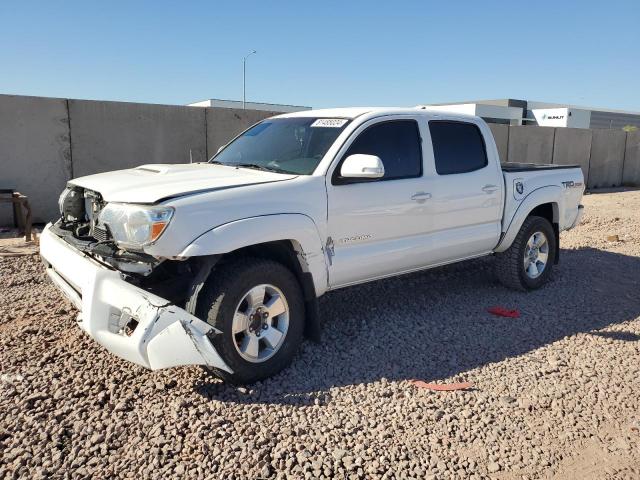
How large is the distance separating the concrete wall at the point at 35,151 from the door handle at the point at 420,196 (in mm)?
7369

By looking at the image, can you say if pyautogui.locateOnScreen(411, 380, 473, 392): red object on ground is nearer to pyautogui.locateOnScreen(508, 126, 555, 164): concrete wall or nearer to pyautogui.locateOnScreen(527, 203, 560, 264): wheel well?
pyautogui.locateOnScreen(527, 203, 560, 264): wheel well

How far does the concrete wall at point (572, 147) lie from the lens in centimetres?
1936

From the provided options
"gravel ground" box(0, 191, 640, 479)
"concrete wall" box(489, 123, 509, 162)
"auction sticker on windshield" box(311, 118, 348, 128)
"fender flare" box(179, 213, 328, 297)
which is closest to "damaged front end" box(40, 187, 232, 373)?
"fender flare" box(179, 213, 328, 297)

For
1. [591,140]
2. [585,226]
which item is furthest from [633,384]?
[591,140]

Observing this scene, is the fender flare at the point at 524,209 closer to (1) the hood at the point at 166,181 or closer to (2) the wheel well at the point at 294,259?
(2) the wheel well at the point at 294,259

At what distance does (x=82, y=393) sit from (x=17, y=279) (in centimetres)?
329

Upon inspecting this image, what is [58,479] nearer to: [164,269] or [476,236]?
[164,269]

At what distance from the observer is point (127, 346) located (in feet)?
10.9

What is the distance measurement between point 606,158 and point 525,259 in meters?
17.3

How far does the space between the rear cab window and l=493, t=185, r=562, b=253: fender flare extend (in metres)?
0.70

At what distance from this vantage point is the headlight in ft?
11.2

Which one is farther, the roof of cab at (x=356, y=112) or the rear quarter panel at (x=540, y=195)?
the rear quarter panel at (x=540, y=195)

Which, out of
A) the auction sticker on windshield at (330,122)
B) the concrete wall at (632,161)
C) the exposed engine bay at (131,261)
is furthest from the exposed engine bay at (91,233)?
the concrete wall at (632,161)

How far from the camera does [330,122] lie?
15.4 ft
